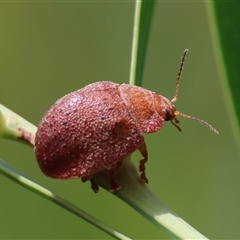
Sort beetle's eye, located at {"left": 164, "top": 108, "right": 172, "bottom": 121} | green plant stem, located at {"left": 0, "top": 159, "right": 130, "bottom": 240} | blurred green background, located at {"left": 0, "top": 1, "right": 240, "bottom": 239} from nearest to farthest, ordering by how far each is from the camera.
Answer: green plant stem, located at {"left": 0, "top": 159, "right": 130, "bottom": 240} < beetle's eye, located at {"left": 164, "top": 108, "right": 172, "bottom": 121} < blurred green background, located at {"left": 0, "top": 1, "right": 240, "bottom": 239}

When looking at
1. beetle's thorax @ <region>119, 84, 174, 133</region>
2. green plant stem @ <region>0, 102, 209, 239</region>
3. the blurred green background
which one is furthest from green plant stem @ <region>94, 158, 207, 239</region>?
the blurred green background

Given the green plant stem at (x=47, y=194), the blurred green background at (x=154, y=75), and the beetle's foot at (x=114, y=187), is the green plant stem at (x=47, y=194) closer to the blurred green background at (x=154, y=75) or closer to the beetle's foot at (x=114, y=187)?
the beetle's foot at (x=114, y=187)

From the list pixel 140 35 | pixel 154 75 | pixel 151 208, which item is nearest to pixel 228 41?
pixel 140 35

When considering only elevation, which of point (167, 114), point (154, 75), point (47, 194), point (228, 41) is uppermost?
point (154, 75)

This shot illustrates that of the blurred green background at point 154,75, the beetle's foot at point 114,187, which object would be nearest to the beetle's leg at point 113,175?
the beetle's foot at point 114,187

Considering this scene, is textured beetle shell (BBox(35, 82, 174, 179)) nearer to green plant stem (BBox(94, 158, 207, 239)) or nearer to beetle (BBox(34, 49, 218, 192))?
beetle (BBox(34, 49, 218, 192))

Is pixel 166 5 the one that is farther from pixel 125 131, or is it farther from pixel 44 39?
pixel 125 131

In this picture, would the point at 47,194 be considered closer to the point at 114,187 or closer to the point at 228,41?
the point at 114,187
